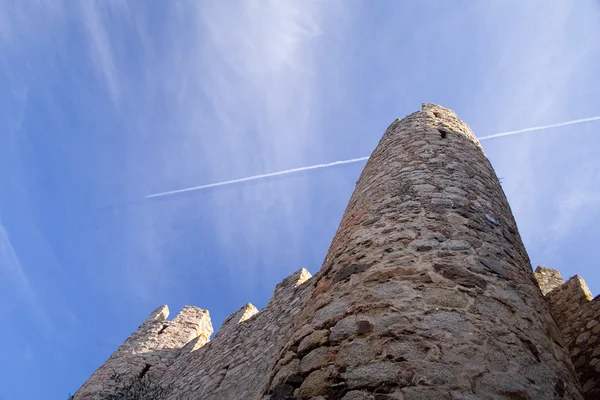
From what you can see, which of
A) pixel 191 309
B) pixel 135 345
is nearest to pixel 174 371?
pixel 135 345

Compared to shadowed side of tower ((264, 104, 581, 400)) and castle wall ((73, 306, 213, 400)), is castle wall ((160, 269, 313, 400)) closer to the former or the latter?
castle wall ((73, 306, 213, 400))

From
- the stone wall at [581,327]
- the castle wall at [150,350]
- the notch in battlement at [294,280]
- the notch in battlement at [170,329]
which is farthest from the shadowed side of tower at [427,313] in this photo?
the notch in battlement at [170,329]

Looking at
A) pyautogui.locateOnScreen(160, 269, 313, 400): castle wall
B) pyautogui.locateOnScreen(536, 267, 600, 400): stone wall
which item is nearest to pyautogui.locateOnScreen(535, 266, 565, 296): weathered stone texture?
pyautogui.locateOnScreen(536, 267, 600, 400): stone wall

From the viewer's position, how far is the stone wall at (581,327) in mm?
4008

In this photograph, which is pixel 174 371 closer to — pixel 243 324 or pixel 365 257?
pixel 243 324

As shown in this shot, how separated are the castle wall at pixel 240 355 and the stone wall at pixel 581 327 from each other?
3.07m

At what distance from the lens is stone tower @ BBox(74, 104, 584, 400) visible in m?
2.35

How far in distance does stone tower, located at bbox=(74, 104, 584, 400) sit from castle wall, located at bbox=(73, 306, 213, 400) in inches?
279

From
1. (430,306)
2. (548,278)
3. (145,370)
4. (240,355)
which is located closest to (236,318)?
(240,355)

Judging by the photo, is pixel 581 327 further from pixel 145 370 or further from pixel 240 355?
pixel 145 370

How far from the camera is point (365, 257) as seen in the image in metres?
3.40

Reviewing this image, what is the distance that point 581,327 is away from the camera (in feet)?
15.1

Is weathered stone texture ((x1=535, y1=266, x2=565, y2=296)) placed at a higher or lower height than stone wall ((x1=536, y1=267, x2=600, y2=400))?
higher

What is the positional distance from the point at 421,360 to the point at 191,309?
11276mm
